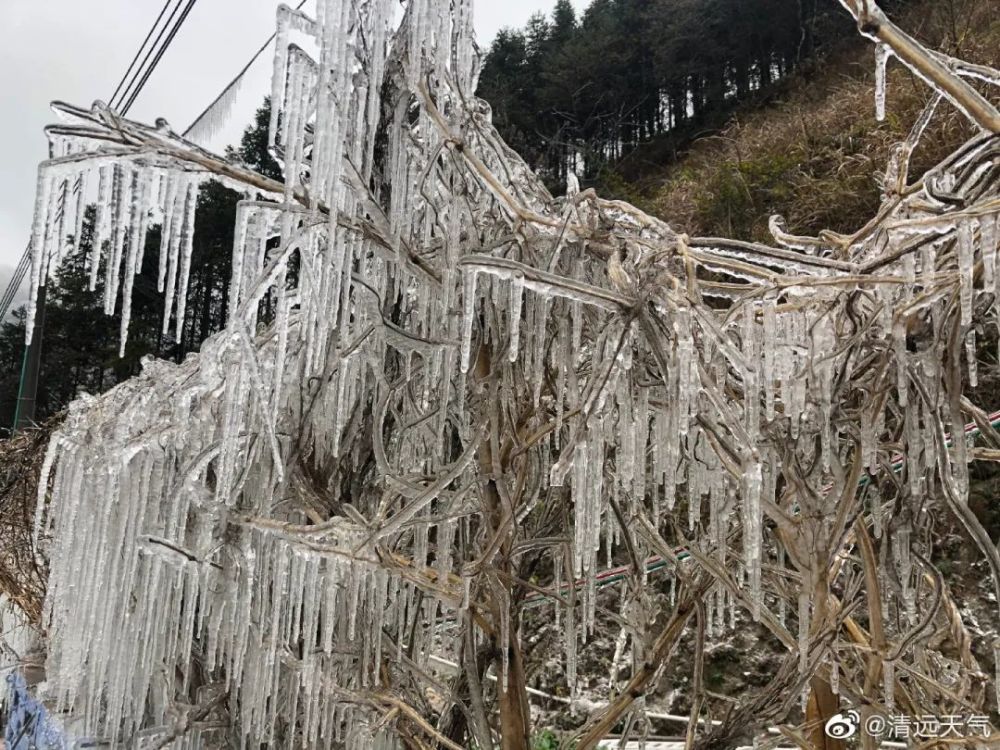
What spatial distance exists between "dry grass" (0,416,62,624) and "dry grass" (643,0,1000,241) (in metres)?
5.45

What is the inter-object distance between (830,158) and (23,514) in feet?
23.9

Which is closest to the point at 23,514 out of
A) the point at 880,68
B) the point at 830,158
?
the point at 880,68

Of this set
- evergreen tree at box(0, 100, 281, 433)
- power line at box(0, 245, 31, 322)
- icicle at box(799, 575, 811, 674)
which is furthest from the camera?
evergreen tree at box(0, 100, 281, 433)

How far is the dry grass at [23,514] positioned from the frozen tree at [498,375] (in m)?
2.36

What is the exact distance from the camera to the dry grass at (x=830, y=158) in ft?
18.0

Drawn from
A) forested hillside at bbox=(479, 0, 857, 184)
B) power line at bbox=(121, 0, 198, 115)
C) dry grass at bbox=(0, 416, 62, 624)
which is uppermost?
forested hillside at bbox=(479, 0, 857, 184)

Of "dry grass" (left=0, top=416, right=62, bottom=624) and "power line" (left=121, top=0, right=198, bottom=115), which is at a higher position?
"power line" (left=121, top=0, right=198, bottom=115)

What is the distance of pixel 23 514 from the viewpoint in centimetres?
416

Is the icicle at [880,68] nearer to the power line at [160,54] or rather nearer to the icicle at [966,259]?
the icicle at [966,259]

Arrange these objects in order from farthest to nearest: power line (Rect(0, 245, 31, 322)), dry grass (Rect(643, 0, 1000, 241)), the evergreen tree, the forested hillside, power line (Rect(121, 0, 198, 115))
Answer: the forested hillside, the evergreen tree, power line (Rect(0, 245, 31, 322)), dry grass (Rect(643, 0, 1000, 241)), power line (Rect(121, 0, 198, 115))

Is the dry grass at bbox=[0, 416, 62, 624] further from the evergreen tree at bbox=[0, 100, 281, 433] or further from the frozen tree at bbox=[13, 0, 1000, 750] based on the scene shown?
the evergreen tree at bbox=[0, 100, 281, 433]

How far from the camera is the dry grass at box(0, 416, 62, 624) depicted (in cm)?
391

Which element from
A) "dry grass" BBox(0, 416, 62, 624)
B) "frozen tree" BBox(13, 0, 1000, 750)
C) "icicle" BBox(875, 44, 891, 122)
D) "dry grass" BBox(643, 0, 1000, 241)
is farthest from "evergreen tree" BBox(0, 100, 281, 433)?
"icicle" BBox(875, 44, 891, 122)

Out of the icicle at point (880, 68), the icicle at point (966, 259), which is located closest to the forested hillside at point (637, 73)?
the icicle at point (880, 68)
